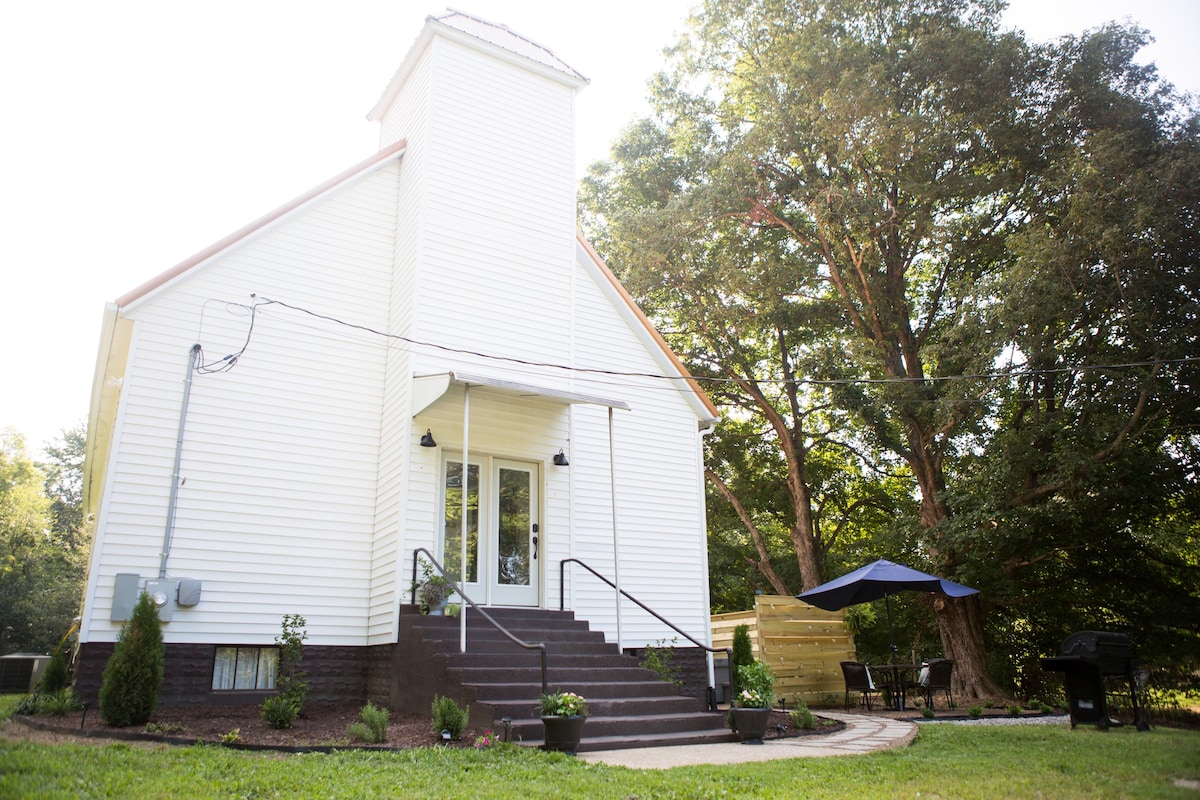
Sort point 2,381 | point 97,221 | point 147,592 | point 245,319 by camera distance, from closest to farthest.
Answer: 1. point 2,381
2. point 97,221
3. point 147,592
4. point 245,319

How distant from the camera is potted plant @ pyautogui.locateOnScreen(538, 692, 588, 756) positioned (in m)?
6.49

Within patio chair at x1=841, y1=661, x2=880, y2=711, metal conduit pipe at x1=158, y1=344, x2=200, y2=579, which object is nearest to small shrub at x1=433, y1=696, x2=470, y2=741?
metal conduit pipe at x1=158, y1=344, x2=200, y2=579

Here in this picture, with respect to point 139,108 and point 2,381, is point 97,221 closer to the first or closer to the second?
point 139,108

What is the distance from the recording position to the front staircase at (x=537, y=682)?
7.26 meters

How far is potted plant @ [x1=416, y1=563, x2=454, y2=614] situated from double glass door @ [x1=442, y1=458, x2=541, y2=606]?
27.0 inches

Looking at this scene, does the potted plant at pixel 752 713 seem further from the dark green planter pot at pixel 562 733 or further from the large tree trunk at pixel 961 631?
the large tree trunk at pixel 961 631

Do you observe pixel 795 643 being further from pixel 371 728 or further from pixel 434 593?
pixel 371 728

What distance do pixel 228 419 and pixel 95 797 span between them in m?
5.72

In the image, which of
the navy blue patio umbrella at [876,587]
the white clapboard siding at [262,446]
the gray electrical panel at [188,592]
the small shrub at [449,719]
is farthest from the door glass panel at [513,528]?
the navy blue patio umbrella at [876,587]

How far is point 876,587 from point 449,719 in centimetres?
699

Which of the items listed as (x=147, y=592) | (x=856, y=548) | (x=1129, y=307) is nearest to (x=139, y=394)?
(x=147, y=592)

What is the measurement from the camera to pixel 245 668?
9.10 m

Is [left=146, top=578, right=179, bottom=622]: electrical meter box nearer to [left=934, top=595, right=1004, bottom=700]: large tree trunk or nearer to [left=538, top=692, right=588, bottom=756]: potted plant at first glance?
[left=538, top=692, right=588, bottom=756]: potted plant

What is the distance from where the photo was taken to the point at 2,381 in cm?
404
